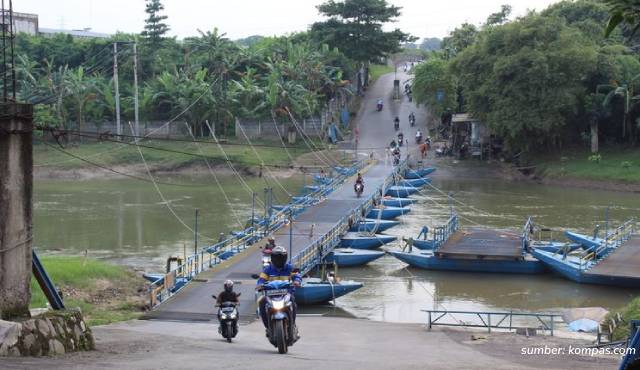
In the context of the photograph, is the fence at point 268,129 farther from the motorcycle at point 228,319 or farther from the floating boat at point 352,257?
the motorcycle at point 228,319

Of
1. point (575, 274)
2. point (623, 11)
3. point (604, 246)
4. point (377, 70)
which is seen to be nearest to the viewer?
point (623, 11)

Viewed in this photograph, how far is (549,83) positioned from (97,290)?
119ft

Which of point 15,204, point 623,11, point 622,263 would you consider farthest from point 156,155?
point 623,11

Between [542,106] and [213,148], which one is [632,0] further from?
[213,148]

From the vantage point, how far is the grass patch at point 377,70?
275 ft

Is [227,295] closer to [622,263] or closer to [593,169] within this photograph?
[622,263]

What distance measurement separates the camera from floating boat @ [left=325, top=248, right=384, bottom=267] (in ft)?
94.3

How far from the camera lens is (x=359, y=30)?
237ft

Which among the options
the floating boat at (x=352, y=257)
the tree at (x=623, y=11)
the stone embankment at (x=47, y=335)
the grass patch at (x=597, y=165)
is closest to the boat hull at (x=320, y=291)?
the floating boat at (x=352, y=257)

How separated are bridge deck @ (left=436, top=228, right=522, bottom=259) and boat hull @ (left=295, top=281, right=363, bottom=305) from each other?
6406mm

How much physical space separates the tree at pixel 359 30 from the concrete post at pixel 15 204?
60.3 meters

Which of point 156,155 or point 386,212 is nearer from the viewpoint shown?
point 386,212

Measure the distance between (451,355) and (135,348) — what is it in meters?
4.84

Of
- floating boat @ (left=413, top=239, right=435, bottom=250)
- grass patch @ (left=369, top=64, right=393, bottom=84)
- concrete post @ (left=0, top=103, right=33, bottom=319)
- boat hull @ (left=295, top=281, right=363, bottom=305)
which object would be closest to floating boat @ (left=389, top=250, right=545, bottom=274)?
floating boat @ (left=413, top=239, right=435, bottom=250)
